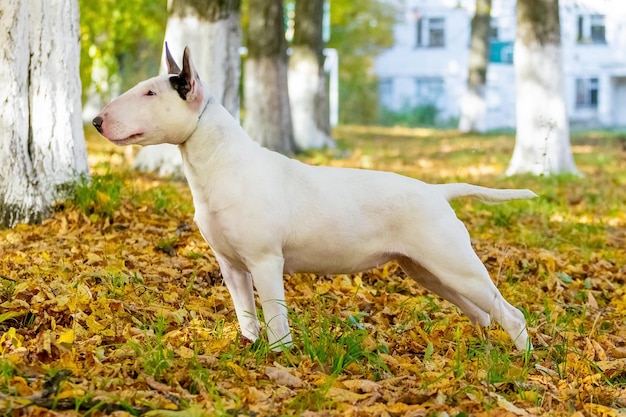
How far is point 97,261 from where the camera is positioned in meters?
6.18

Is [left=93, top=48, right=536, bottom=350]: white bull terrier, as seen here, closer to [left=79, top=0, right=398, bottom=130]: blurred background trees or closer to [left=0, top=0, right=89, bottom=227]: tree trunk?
[left=0, top=0, right=89, bottom=227]: tree trunk

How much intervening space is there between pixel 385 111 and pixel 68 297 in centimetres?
4076

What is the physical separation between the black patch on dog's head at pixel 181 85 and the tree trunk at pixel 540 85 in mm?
9750

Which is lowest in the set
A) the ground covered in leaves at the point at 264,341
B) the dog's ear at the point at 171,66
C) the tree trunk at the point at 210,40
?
the ground covered in leaves at the point at 264,341

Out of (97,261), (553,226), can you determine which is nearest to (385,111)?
(553,226)

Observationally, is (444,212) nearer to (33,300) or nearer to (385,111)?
(33,300)

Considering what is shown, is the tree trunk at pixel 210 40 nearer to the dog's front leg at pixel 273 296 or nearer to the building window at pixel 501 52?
the dog's front leg at pixel 273 296

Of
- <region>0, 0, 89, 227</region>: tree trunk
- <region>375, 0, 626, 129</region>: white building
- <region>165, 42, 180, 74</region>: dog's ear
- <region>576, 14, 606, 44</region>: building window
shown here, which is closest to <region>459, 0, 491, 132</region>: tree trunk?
<region>375, 0, 626, 129</region>: white building

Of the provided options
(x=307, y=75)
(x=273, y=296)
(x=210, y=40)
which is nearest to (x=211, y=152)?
(x=273, y=296)

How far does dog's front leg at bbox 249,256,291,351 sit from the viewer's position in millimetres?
4520

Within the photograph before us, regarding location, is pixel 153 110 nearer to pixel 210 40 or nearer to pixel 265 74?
pixel 210 40

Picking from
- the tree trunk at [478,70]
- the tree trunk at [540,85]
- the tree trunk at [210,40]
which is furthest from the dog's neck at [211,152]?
the tree trunk at [478,70]

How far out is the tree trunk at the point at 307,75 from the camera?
2003 cm

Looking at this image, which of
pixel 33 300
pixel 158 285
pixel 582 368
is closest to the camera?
pixel 582 368
